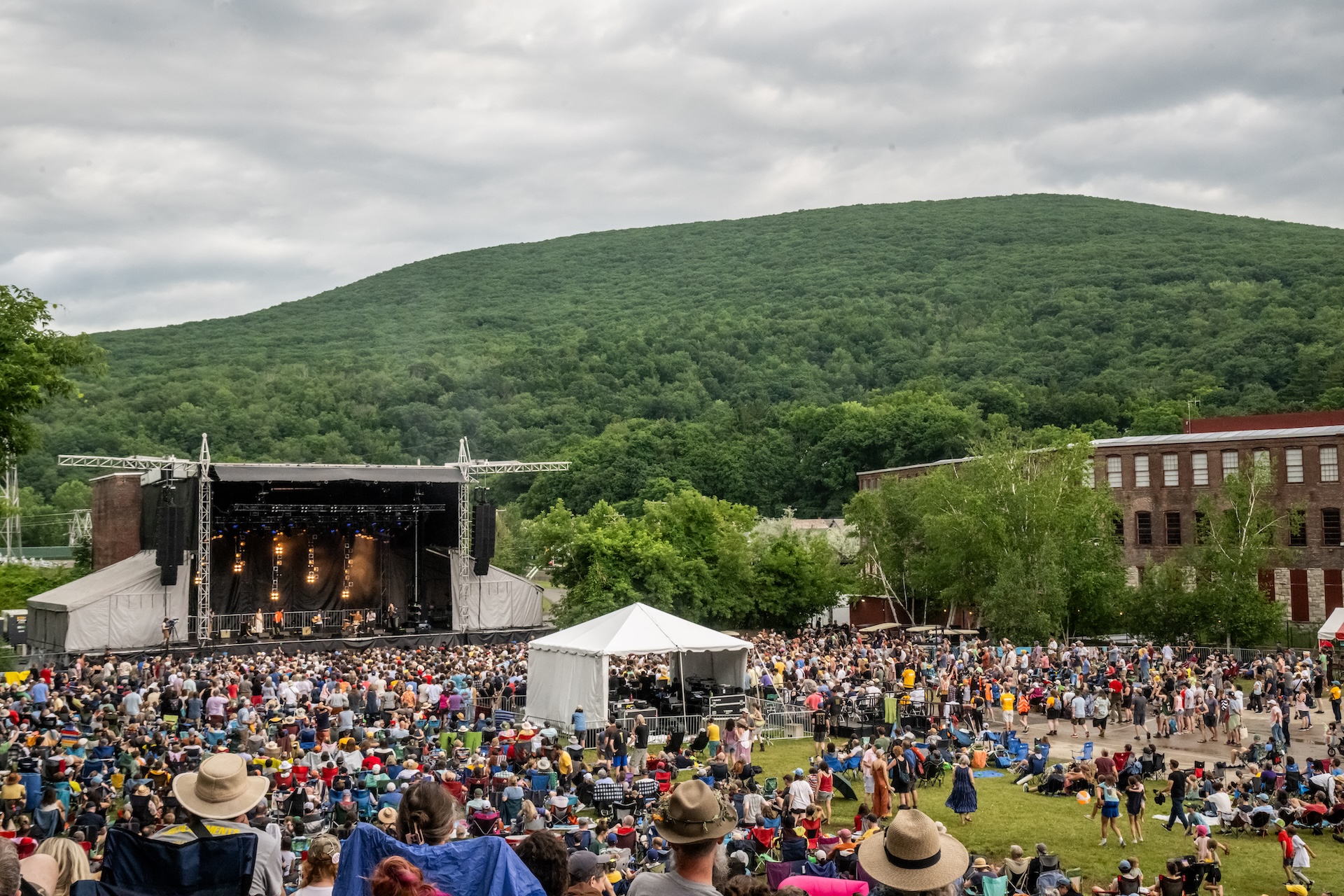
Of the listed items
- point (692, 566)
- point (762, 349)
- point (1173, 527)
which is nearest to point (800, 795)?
point (692, 566)

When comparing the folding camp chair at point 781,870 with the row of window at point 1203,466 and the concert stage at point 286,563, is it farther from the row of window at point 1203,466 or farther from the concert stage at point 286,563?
the row of window at point 1203,466

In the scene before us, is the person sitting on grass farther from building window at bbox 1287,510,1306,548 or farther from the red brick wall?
the red brick wall

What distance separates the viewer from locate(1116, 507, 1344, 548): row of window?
41375 mm

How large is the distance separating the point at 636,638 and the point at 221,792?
17.1 m

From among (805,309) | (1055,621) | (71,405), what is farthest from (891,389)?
(1055,621)

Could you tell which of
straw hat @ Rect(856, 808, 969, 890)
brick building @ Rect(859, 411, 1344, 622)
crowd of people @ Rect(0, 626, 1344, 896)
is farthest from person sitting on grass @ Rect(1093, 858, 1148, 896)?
brick building @ Rect(859, 411, 1344, 622)

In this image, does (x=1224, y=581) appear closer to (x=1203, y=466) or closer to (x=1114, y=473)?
(x=1203, y=466)

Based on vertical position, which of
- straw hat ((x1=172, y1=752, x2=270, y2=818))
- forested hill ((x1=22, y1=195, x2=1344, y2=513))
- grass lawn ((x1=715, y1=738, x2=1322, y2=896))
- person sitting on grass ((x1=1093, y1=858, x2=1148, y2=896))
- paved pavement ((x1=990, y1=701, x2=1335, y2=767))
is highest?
forested hill ((x1=22, y1=195, x2=1344, y2=513))

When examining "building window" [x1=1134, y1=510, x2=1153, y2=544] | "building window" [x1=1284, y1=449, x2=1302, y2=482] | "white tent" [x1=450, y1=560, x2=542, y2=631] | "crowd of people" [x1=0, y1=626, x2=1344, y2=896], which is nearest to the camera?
"crowd of people" [x1=0, y1=626, x2=1344, y2=896]

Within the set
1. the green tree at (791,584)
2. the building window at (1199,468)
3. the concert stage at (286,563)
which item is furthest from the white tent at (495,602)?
the building window at (1199,468)

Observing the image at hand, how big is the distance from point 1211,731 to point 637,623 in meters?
10.3

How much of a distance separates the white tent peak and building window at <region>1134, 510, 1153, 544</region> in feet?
93.8

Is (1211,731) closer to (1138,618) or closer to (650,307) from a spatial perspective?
(1138,618)

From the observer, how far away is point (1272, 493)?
42875 mm
